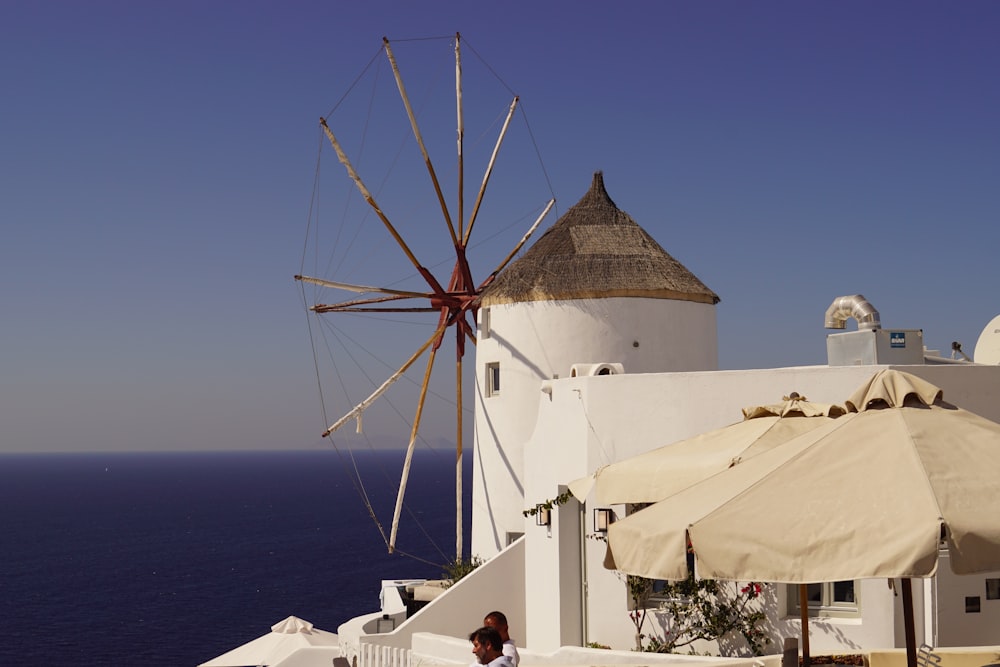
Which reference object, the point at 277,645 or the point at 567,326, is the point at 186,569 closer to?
the point at 277,645

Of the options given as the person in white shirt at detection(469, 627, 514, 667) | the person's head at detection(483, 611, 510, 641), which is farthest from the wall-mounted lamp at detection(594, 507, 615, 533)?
the person in white shirt at detection(469, 627, 514, 667)

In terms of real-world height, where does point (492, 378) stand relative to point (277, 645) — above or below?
above

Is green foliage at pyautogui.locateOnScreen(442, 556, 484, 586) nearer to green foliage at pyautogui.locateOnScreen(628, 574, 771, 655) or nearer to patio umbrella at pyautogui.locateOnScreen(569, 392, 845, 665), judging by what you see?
green foliage at pyautogui.locateOnScreen(628, 574, 771, 655)

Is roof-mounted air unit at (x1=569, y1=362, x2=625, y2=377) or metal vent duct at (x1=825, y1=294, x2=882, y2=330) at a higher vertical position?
metal vent duct at (x1=825, y1=294, x2=882, y2=330)

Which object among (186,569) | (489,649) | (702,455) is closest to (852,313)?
(702,455)

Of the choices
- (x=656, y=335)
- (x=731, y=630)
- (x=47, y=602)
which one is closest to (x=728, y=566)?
(x=731, y=630)

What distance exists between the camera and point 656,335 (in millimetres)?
20359

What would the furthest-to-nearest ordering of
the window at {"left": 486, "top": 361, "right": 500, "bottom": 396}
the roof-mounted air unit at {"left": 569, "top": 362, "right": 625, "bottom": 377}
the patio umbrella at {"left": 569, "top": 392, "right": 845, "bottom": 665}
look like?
1. the window at {"left": 486, "top": 361, "right": 500, "bottom": 396}
2. the roof-mounted air unit at {"left": 569, "top": 362, "right": 625, "bottom": 377}
3. the patio umbrella at {"left": 569, "top": 392, "right": 845, "bottom": 665}

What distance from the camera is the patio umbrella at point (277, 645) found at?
22.0 metres

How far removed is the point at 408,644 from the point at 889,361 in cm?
804

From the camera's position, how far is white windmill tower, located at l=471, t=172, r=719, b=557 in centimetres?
2027

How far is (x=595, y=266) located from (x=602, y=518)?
28.7ft

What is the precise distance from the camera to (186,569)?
73250mm

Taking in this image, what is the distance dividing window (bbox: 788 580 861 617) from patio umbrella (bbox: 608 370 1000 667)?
5.27m
